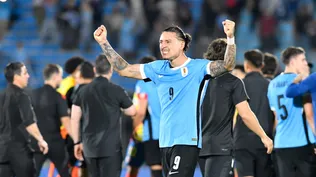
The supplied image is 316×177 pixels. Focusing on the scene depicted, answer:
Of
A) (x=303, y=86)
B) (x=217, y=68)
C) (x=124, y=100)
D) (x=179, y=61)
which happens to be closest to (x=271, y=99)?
(x=303, y=86)

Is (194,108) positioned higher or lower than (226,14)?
lower

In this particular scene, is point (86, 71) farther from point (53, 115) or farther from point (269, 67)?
point (269, 67)

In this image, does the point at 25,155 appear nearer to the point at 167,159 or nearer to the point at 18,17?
the point at 167,159

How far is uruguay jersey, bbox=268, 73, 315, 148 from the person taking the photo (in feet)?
34.1

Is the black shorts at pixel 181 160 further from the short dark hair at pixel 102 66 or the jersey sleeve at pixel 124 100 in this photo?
the short dark hair at pixel 102 66

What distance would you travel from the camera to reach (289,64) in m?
10.5

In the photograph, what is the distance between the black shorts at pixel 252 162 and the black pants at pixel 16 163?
274 centimetres

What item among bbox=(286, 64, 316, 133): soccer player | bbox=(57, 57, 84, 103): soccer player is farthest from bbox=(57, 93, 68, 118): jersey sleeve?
bbox=(286, 64, 316, 133): soccer player

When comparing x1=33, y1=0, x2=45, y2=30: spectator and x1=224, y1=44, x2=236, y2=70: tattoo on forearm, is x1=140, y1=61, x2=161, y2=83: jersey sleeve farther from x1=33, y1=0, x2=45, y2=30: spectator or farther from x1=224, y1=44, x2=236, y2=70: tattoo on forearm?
x1=33, y1=0, x2=45, y2=30: spectator

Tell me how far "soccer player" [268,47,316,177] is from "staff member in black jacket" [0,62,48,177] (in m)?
3.08

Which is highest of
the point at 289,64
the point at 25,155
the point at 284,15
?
the point at 284,15

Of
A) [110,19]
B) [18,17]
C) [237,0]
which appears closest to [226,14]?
[237,0]

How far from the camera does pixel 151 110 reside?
1201cm

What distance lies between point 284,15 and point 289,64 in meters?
12.1
